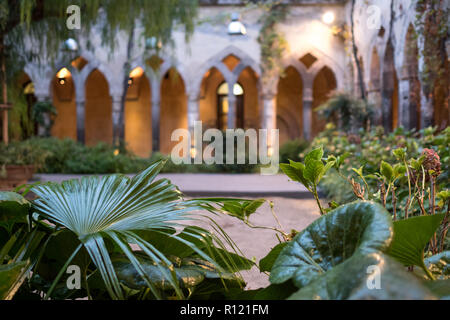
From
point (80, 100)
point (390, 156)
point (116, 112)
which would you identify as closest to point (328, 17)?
point (116, 112)

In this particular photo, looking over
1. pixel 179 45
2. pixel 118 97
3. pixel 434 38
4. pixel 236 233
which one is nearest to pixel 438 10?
pixel 434 38

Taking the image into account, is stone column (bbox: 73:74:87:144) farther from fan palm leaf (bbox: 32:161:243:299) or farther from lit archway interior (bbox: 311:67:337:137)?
fan palm leaf (bbox: 32:161:243:299)

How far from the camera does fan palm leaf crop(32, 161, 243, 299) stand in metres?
0.90

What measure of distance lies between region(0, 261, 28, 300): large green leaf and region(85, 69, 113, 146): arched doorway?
50.9 feet

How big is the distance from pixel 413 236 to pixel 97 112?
16080 millimetres

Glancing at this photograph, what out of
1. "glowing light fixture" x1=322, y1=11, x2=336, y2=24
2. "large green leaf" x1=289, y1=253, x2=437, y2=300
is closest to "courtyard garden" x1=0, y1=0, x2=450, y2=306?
"large green leaf" x1=289, y1=253, x2=437, y2=300

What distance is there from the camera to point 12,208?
39.1 inches

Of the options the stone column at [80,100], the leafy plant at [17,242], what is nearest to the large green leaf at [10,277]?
the leafy plant at [17,242]

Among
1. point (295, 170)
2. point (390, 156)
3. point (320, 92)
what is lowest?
point (390, 156)

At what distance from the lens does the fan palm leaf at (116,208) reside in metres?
0.90

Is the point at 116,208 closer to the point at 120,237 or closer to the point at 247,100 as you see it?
the point at 120,237

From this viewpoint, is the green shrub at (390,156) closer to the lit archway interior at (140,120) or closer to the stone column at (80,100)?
the stone column at (80,100)

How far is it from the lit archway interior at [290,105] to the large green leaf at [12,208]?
1471 centimetres

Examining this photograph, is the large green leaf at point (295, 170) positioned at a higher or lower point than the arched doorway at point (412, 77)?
lower
